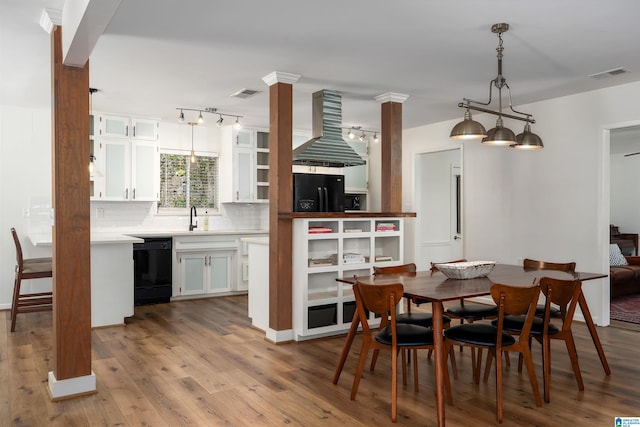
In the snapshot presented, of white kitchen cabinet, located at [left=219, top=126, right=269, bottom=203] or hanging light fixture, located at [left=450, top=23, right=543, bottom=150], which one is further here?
white kitchen cabinet, located at [left=219, top=126, right=269, bottom=203]

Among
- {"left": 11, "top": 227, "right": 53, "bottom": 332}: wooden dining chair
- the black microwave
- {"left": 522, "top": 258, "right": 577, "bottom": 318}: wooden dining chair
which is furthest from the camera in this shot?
the black microwave

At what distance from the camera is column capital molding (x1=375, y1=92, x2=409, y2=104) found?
5.51 m

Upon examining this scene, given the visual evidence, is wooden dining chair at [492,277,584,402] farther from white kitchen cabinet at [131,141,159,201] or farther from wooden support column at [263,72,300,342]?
white kitchen cabinet at [131,141,159,201]

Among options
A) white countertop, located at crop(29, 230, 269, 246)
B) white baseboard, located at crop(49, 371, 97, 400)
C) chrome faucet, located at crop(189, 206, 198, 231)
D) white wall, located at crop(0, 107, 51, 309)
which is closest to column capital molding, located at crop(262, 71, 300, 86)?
white countertop, located at crop(29, 230, 269, 246)

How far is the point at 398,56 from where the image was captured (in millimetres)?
4227

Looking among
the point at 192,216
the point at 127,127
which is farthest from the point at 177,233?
the point at 127,127

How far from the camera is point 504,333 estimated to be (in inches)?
128

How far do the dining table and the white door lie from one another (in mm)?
3406

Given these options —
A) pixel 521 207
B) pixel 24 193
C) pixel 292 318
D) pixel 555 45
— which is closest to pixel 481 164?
pixel 521 207

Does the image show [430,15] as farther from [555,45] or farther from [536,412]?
[536,412]

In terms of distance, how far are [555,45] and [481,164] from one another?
2825mm

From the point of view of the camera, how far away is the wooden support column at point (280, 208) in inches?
186

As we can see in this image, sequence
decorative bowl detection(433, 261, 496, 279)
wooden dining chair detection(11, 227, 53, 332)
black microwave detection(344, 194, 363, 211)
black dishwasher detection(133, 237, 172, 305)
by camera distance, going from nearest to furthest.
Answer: decorative bowl detection(433, 261, 496, 279) → wooden dining chair detection(11, 227, 53, 332) → black dishwasher detection(133, 237, 172, 305) → black microwave detection(344, 194, 363, 211)

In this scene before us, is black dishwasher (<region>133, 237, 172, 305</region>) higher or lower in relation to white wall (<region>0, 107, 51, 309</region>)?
lower
